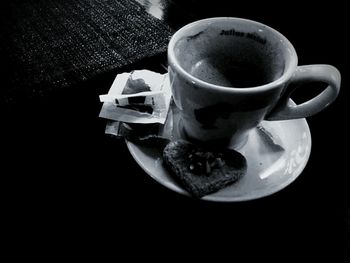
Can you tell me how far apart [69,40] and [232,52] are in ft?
1.32

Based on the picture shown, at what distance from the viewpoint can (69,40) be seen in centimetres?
79

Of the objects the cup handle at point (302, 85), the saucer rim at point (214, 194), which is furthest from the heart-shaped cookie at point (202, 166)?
the cup handle at point (302, 85)

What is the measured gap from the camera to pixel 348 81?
2.87ft

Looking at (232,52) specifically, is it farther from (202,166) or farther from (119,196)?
(119,196)

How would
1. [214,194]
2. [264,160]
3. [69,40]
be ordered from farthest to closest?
[69,40], [264,160], [214,194]

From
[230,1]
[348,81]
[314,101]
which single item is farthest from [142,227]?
[230,1]

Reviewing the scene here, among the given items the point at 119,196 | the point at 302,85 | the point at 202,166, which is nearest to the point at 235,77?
the point at 302,85

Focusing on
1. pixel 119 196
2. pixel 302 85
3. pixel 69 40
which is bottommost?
pixel 119 196

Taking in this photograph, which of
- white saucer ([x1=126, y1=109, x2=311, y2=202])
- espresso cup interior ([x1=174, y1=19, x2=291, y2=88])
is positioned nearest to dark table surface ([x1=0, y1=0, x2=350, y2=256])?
white saucer ([x1=126, y1=109, x2=311, y2=202])

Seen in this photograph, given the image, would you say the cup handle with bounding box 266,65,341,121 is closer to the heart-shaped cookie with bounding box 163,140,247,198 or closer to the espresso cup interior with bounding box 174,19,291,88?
the espresso cup interior with bounding box 174,19,291,88

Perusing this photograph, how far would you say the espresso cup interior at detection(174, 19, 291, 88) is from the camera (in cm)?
65

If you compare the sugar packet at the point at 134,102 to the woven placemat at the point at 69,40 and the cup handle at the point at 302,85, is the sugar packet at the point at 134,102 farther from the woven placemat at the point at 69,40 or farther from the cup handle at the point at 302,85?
the cup handle at the point at 302,85

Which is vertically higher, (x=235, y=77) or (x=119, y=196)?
(x=235, y=77)

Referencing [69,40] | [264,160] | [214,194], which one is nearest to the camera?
[214,194]
